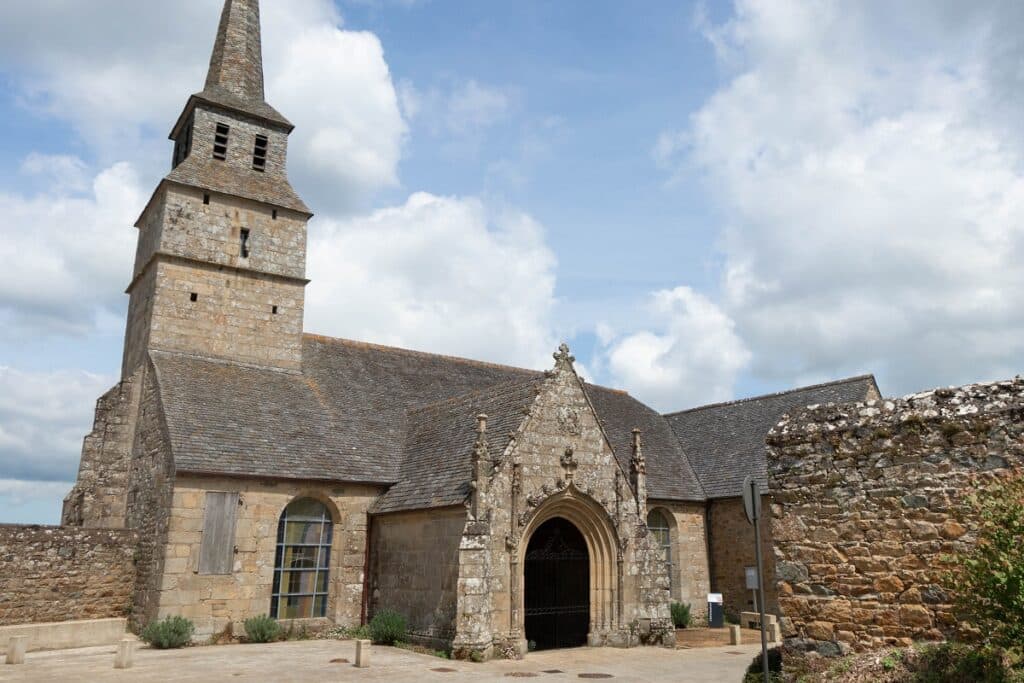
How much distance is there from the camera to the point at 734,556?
83.0 feet

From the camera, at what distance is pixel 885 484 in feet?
27.1

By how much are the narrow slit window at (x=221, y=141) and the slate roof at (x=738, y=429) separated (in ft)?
65.5

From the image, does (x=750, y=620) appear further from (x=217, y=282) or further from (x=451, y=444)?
(x=217, y=282)

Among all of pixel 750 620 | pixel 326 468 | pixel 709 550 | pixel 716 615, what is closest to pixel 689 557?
pixel 709 550

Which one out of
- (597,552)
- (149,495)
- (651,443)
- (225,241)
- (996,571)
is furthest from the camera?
(651,443)

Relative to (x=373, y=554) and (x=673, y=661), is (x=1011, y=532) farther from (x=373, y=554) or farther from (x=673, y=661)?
(x=373, y=554)

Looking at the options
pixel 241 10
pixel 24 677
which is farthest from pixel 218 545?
pixel 241 10

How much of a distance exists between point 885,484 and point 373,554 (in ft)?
48.0

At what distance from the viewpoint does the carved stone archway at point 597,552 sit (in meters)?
17.6

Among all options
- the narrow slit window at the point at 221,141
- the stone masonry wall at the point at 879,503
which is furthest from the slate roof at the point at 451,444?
the narrow slit window at the point at 221,141

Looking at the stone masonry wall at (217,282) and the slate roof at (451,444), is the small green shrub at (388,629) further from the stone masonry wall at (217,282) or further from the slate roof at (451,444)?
the stone masonry wall at (217,282)

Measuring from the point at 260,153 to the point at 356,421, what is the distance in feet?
34.0

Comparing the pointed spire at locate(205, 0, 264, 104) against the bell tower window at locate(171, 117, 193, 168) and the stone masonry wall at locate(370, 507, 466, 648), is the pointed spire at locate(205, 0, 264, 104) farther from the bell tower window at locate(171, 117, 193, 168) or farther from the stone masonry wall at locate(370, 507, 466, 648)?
the stone masonry wall at locate(370, 507, 466, 648)

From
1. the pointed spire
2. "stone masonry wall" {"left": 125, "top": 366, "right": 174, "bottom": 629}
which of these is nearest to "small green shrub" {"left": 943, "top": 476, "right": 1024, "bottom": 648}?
"stone masonry wall" {"left": 125, "top": 366, "right": 174, "bottom": 629}
